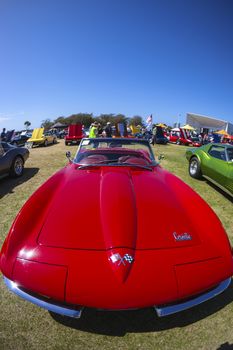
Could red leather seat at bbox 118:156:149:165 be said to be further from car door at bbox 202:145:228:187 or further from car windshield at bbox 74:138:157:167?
car door at bbox 202:145:228:187

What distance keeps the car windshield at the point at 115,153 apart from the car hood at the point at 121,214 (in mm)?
624

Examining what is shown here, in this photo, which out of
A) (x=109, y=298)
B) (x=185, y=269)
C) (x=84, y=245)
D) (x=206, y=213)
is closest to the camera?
(x=109, y=298)

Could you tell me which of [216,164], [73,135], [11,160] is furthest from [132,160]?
[73,135]

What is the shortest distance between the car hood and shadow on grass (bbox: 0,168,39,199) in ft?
10.5

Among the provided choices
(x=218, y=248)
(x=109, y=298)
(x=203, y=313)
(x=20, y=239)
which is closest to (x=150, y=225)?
(x=218, y=248)

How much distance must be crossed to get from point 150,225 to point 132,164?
5.29ft

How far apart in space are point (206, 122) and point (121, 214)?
7241 centimetres

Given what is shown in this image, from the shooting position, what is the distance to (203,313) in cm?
230

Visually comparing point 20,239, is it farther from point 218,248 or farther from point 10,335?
point 218,248

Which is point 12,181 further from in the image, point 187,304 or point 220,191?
point 187,304

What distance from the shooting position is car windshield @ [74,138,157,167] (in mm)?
3940

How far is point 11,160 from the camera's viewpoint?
270 inches

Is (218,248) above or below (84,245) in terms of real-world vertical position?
below

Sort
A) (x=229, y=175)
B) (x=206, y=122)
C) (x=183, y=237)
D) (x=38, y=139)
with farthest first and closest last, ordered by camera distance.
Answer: (x=206, y=122) < (x=38, y=139) < (x=229, y=175) < (x=183, y=237)
